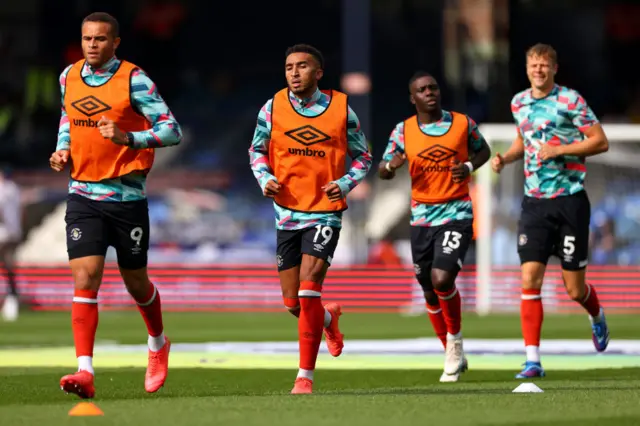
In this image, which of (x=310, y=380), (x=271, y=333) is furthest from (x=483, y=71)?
(x=310, y=380)

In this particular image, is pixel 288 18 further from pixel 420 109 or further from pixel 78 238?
pixel 78 238

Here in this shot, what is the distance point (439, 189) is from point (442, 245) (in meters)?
0.44

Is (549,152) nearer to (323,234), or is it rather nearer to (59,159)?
(323,234)

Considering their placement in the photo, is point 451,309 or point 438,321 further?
point 438,321

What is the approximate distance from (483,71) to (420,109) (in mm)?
23222

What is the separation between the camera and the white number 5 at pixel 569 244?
1133 centimetres

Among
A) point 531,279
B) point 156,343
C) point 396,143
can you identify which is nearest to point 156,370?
point 156,343

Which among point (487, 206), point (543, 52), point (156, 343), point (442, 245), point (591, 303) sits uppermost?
point (543, 52)

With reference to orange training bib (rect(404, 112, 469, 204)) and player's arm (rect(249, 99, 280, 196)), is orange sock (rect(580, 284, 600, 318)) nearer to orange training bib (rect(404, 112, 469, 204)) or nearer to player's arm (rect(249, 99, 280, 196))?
orange training bib (rect(404, 112, 469, 204))

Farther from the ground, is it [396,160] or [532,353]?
Result: [396,160]

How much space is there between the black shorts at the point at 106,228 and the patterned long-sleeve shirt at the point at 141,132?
54mm

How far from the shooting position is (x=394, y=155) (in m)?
→ 11.5

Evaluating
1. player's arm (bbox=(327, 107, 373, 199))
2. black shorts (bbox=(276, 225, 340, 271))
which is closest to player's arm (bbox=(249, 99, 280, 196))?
black shorts (bbox=(276, 225, 340, 271))

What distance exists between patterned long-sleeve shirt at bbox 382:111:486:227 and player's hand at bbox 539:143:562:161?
2.26 ft
